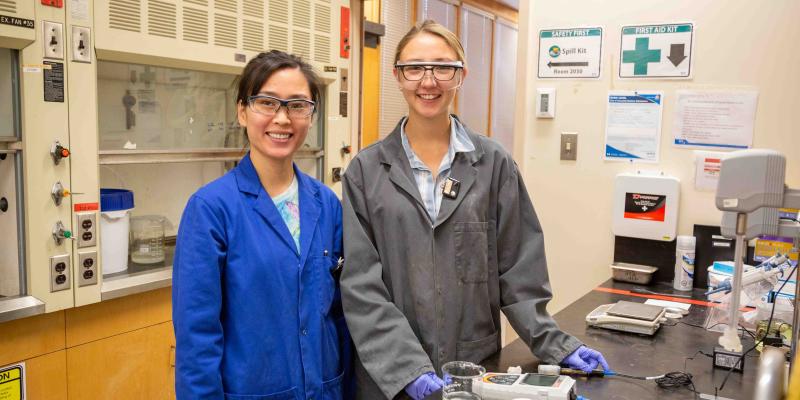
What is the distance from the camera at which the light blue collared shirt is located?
5.44ft

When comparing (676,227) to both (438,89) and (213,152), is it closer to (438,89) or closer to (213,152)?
(438,89)

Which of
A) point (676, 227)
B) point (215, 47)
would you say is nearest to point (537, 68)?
point (676, 227)

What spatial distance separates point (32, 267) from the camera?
2164 mm

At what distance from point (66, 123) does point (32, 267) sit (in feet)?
1.65

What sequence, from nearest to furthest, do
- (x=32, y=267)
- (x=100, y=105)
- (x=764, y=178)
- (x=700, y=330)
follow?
(x=764, y=178)
(x=700, y=330)
(x=32, y=267)
(x=100, y=105)

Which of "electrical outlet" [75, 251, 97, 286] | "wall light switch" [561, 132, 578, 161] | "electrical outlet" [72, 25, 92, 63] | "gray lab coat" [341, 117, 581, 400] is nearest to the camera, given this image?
"gray lab coat" [341, 117, 581, 400]

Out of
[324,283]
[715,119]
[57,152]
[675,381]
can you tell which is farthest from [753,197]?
[57,152]

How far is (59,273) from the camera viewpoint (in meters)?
2.24

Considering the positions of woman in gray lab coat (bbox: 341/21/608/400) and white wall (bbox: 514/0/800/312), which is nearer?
woman in gray lab coat (bbox: 341/21/608/400)

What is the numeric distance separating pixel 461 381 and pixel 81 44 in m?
1.77

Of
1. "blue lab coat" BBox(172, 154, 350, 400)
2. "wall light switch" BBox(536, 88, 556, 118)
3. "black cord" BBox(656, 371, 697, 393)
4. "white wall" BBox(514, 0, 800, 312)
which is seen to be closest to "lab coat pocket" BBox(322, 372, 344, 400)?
"blue lab coat" BBox(172, 154, 350, 400)

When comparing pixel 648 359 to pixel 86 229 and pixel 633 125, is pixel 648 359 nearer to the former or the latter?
pixel 633 125

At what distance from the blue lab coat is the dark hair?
0.58 feet

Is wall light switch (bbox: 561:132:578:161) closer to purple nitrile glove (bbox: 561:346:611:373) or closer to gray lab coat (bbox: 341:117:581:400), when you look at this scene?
gray lab coat (bbox: 341:117:581:400)
